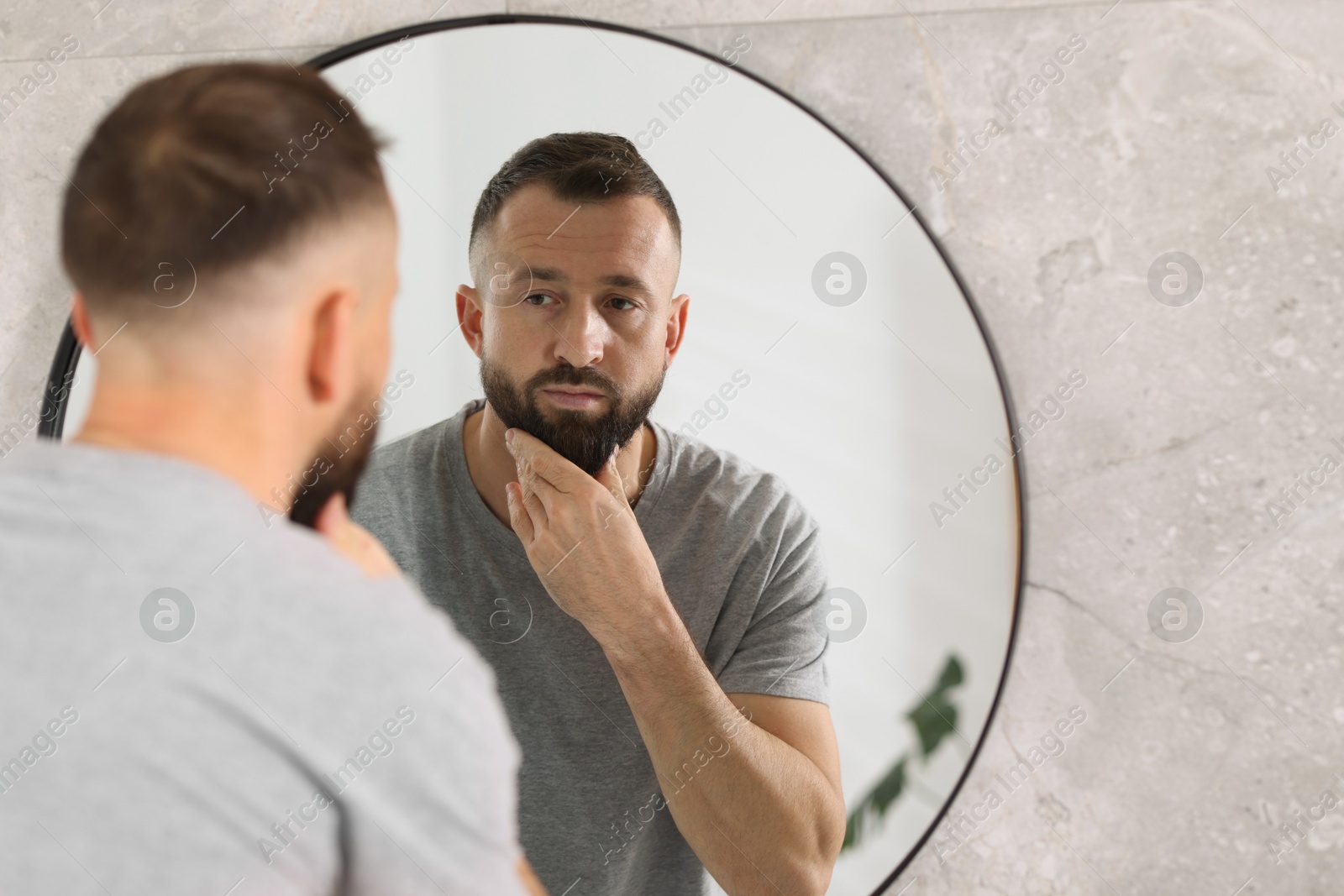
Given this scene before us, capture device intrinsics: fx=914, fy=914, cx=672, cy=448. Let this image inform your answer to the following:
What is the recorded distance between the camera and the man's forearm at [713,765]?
59cm

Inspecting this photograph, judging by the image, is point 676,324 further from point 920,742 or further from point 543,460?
point 920,742

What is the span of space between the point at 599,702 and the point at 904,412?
1.08 ft

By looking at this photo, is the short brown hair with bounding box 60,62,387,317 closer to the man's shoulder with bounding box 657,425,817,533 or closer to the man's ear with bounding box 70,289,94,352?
the man's ear with bounding box 70,289,94,352

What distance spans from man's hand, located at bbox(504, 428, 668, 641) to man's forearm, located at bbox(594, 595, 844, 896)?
0.01m

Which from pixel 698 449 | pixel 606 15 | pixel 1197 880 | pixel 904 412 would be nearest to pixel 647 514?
pixel 698 449

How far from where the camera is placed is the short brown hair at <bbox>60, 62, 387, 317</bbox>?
0.41m

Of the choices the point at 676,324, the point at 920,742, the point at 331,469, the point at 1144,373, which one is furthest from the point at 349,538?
the point at 1144,373

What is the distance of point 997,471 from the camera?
30.2 inches

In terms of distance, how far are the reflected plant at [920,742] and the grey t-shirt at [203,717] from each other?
380 millimetres

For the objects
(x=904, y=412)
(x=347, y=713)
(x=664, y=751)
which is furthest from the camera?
(x=904, y=412)

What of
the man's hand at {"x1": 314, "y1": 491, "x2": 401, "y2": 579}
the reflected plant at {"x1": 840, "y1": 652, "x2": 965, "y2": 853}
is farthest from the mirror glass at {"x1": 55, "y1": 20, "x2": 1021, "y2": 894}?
the man's hand at {"x1": 314, "y1": 491, "x2": 401, "y2": 579}

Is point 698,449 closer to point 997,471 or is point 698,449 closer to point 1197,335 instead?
point 997,471

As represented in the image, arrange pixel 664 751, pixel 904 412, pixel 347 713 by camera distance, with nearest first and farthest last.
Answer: pixel 347 713, pixel 664 751, pixel 904 412

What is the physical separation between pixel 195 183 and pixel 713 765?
0.45 m
